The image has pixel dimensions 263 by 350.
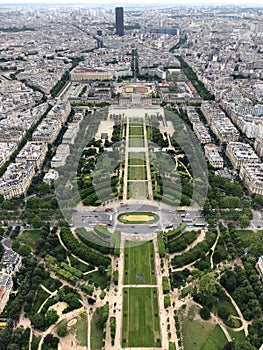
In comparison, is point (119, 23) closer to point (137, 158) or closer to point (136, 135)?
point (136, 135)

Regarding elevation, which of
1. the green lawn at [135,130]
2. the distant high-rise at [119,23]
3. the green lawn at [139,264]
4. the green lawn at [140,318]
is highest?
the distant high-rise at [119,23]

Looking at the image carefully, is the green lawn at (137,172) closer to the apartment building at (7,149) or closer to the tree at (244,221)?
the tree at (244,221)

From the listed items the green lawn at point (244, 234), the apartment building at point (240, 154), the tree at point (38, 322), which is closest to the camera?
the tree at point (38, 322)

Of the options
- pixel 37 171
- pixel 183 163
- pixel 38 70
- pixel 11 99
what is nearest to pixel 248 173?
pixel 183 163

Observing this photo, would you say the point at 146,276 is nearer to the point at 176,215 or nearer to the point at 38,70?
the point at 176,215

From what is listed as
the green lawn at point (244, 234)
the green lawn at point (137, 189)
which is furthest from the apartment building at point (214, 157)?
the green lawn at point (244, 234)
